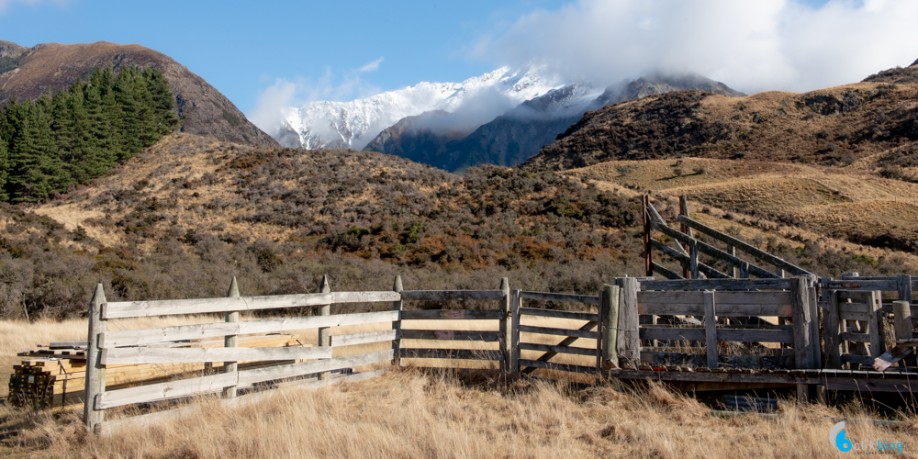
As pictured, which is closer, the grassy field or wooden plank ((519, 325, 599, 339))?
the grassy field

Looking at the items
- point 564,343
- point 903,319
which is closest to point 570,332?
point 564,343

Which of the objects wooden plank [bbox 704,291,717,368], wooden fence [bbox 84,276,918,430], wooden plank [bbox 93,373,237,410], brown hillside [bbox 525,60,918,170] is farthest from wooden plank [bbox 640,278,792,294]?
brown hillside [bbox 525,60,918,170]

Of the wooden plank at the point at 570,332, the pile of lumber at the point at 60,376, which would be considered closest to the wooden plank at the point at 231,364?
the pile of lumber at the point at 60,376

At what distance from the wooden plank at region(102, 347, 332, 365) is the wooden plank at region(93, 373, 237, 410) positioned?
0.28 meters

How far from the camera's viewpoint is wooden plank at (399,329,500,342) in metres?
11.4

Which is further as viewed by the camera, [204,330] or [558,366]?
[558,366]

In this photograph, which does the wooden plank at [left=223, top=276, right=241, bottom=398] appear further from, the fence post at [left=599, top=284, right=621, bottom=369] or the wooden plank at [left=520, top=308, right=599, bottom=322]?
the fence post at [left=599, top=284, right=621, bottom=369]

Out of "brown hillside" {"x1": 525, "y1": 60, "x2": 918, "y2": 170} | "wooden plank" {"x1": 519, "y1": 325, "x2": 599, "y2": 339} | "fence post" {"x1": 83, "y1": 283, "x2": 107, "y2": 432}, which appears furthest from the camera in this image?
"brown hillside" {"x1": 525, "y1": 60, "x2": 918, "y2": 170}

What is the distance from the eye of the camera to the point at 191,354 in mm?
8234

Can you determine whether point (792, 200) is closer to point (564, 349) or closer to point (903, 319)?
point (564, 349)

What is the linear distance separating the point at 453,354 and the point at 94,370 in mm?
5918

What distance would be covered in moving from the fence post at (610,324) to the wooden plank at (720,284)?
0.71 m

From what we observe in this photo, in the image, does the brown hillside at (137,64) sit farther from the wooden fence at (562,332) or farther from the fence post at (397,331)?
the wooden fence at (562,332)

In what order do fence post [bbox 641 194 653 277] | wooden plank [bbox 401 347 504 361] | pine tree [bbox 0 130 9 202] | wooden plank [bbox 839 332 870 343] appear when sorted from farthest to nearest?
pine tree [bbox 0 130 9 202], fence post [bbox 641 194 653 277], wooden plank [bbox 401 347 504 361], wooden plank [bbox 839 332 870 343]
